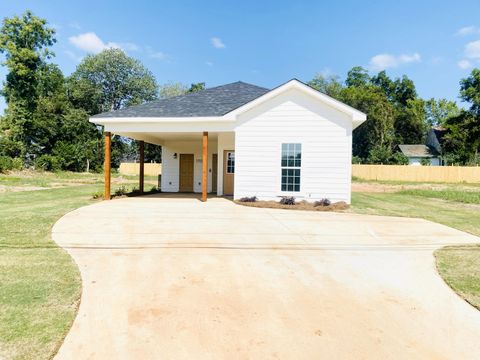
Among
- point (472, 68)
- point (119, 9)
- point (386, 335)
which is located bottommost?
point (386, 335)

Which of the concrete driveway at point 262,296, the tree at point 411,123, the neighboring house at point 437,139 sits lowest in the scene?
the concrete driveway at point 262,296

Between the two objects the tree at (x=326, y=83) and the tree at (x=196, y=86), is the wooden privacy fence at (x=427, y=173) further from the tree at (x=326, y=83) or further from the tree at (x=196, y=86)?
the tree at (x=196, y=86)

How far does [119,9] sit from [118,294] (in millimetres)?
17064

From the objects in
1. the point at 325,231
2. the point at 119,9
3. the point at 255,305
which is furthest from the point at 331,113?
the point at 119,9

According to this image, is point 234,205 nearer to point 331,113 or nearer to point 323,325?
point 331,113

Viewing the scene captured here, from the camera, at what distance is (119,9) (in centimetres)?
1666

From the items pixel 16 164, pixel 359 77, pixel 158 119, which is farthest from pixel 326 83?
pixel 158 119

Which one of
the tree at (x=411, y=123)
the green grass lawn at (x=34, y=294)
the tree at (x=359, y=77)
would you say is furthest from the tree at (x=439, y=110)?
the green grass lawn at (x=34, y=294)

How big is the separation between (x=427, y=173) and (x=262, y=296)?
1398 inches

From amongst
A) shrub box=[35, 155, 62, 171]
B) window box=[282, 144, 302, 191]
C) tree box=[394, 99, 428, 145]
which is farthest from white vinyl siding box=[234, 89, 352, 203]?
tree box=[394, 99, 428, 145]

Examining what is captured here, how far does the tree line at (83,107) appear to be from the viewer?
1431 inches

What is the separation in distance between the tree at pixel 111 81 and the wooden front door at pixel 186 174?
31693 mm

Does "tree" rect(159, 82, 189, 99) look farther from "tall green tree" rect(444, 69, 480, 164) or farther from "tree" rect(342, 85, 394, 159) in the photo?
"tall green tree" rect(444, 69, 480, 164)

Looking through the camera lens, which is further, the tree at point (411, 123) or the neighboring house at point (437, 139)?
the tree at point (411, 123)
